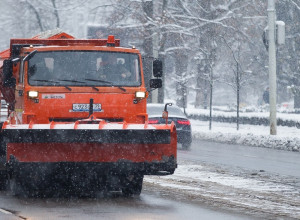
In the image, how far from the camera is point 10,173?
487 inches

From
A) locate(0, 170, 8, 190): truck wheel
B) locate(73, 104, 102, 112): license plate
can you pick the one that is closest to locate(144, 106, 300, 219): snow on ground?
locate(73, 104, 102, 112): license plate

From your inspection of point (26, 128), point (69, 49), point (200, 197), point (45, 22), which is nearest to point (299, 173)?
point (200, 197)

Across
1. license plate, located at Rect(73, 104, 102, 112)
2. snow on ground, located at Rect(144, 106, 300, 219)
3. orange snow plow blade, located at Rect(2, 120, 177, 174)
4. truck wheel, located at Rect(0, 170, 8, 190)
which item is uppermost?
license plate, located at Rect(73, 104, 102, 112)

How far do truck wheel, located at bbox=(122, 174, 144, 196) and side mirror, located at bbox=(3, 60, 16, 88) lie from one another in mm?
2526

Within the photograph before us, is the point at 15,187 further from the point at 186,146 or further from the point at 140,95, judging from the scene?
the point at 186,146

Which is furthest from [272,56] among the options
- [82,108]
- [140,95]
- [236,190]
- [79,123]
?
[79,123]

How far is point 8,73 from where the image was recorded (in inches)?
532

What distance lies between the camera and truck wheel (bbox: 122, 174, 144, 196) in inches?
510

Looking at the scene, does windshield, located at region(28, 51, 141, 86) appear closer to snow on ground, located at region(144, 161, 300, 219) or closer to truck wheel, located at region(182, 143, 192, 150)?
snow on ground, located at region(144, 161, 300, 219)

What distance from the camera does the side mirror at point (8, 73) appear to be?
13.5 m

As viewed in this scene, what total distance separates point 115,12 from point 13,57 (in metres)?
28.9

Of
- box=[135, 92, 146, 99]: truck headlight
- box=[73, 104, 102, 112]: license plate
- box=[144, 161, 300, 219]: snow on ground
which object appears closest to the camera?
box=[144, 161, 300, 219]: snow on ground

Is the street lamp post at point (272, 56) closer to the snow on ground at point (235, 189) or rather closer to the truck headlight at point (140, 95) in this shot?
the snow on ground at point (235, 189)

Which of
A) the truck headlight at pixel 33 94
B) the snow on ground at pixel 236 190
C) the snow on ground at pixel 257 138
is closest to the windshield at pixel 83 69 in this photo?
the truck headlight at pixel 33 94
